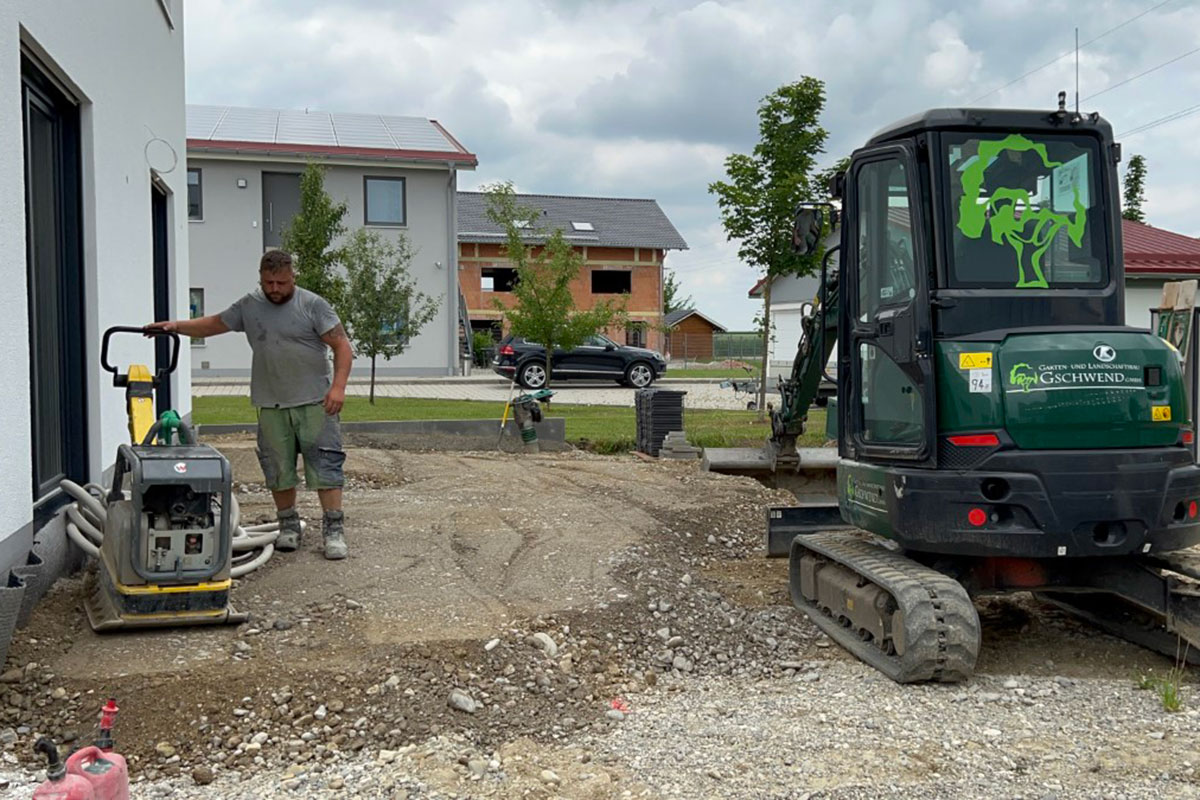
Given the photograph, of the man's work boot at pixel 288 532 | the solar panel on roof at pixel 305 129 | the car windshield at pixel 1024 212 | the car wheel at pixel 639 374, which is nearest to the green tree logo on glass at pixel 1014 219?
the car windshield at pixel 1024 212

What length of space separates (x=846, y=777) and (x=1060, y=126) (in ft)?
12.0

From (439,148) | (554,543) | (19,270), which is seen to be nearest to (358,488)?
(554,543)

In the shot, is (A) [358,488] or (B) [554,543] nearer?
(B) [554,543]

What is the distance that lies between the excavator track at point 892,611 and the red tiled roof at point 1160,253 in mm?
15865

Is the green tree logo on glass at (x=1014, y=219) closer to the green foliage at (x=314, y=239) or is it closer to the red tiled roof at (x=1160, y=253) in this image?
the red tiled roof at (x=1160, y=253)

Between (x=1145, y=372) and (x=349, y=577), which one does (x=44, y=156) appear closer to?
(x=349, y=577)

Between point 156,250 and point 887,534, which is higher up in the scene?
point 156,250

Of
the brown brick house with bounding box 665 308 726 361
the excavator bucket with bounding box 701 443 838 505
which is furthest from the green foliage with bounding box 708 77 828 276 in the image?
the brown brick house with bounding box 665 308 726 361

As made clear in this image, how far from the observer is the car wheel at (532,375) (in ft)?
92.0

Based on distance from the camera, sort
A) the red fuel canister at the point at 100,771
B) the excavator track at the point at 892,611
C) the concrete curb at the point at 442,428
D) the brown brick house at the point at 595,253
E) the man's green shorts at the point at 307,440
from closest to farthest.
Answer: the red fuel canister at the point at 100,771 < the excavator track at the point at 892,611 < the man's green shorts at the point at 307,440 < the concrete curb at the point at 442,428 < the brown brick house at the point at 595,253

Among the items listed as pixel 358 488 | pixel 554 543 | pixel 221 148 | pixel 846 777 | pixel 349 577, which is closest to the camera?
pixel 846 777

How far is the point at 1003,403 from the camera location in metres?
5.65

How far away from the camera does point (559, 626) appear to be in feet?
20.5

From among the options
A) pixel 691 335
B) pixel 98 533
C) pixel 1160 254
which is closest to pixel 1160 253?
pixel 1160 254
